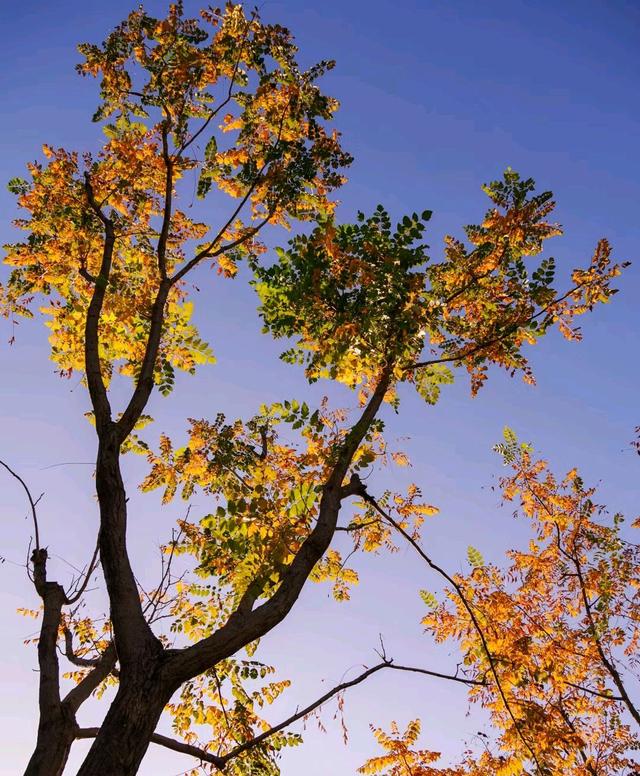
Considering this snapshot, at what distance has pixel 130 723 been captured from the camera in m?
3.62

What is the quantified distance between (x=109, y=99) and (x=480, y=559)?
36.3 feet

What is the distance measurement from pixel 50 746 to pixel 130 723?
183 centimetres

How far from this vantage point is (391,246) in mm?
5852

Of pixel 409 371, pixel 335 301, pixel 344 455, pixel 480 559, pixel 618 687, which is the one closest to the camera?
pixel 344 455

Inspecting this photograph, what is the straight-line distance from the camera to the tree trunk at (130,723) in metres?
3.48

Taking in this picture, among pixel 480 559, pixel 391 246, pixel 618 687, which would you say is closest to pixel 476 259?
pixel 391 246

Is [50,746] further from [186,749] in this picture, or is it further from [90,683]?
[186,749]

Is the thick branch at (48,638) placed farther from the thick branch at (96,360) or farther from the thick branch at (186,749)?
the thick branch at (96,360)

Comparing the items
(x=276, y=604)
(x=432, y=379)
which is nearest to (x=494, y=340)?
(x=432, y=379)

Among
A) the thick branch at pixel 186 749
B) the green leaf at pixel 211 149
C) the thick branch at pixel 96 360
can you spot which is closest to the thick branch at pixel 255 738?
the thick branch at pixel 186 749

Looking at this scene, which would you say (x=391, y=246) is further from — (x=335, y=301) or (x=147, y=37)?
(x=147, y=37)

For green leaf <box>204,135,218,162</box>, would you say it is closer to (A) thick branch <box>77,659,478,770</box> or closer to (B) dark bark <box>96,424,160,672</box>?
(B) dark bark <box>96,424,160,672</box>

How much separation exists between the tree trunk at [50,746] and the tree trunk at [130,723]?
62.6 inches

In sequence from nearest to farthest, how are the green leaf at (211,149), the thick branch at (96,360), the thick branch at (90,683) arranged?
the thick branch at (96,360) → the thick branch at (90,683) → the green leaf at (211,149)
